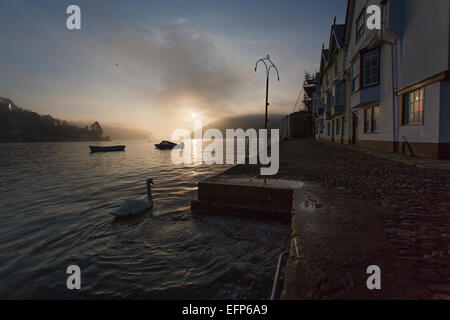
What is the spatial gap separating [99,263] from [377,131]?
17736 mm

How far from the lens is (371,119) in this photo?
15.8 meters

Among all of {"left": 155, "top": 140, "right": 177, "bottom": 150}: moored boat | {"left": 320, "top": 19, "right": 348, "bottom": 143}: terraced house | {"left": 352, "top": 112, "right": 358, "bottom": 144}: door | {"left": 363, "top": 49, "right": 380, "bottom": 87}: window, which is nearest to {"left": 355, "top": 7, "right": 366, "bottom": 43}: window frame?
{"left": 363, "top": 49, "right": 380, "bottom": 87}: window

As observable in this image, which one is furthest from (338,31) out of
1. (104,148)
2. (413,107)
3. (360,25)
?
(104,148)

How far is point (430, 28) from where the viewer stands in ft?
30.6

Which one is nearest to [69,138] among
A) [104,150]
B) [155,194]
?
Result: [104,150]

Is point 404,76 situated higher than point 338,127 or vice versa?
point 404,76

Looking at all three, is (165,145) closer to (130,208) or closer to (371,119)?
(371,119)

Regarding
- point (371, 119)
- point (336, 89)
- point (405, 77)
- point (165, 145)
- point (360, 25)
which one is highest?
point (360, 25)

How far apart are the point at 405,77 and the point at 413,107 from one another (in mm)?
1687

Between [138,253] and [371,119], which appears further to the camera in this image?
[371,119]

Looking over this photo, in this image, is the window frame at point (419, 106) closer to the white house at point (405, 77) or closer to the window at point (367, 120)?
the white house at point (405, 77)

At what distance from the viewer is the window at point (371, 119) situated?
15.1 meters

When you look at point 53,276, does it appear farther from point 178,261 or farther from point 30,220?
point 30,220

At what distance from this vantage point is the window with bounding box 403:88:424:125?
33.9 ft
